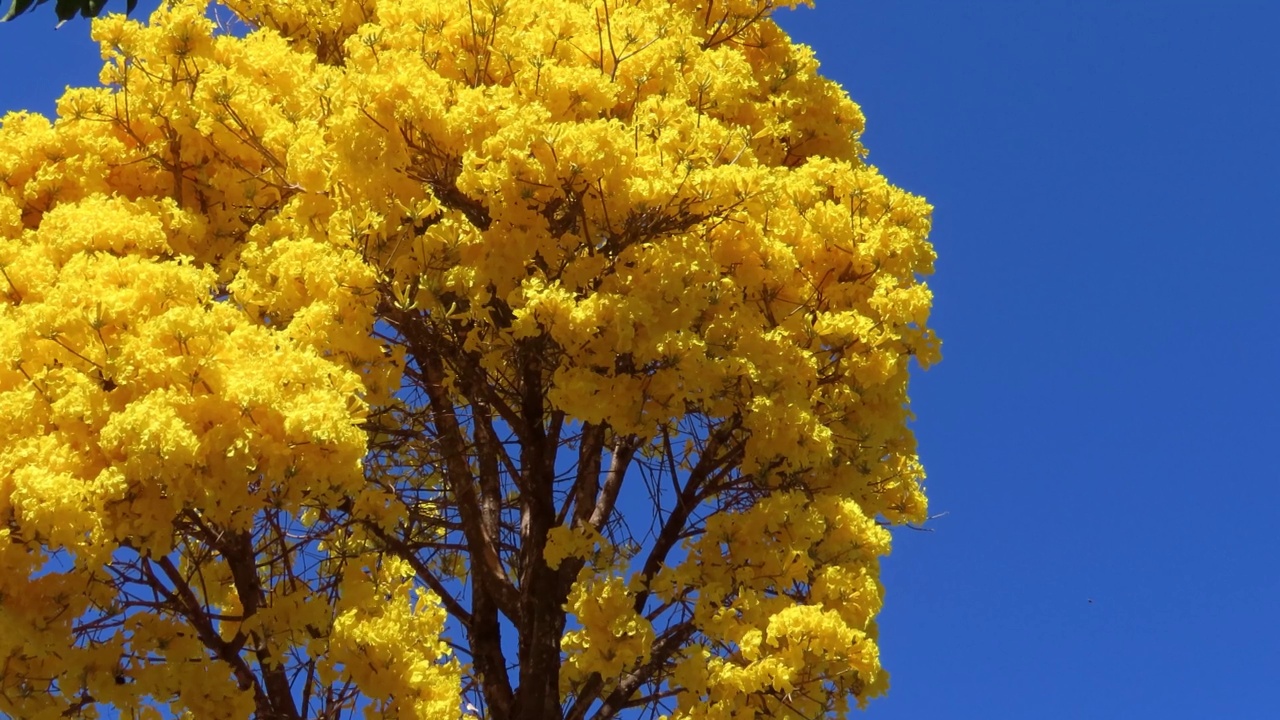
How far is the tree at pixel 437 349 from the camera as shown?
22.7ft

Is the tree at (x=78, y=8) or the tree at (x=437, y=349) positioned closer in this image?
the tree at (x=78, y=8)

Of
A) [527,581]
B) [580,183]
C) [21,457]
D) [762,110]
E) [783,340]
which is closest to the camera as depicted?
[21,457]

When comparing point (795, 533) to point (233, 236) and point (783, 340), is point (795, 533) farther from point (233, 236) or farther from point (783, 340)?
point (233, 236)

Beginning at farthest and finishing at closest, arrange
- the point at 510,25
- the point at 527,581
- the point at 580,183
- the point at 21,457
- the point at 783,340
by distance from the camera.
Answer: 1. the point at 527,581
2. the point at 510,25
3. the point at 783,340
4. the point at 580,183
5. the point at 21,457

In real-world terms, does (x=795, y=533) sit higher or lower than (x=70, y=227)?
lower

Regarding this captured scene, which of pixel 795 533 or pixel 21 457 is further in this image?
pixel 795 533

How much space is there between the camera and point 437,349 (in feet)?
28.6

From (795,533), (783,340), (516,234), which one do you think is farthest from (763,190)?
(795,533)

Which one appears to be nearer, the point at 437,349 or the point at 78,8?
the point at 78,8

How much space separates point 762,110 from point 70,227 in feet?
16.8

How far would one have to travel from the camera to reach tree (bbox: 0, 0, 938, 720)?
22.7ft

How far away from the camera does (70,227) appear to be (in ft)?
26.5

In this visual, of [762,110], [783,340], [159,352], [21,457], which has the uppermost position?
[762,110]

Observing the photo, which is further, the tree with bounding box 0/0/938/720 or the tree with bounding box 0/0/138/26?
the tree with bounding box 0/0/938/720
